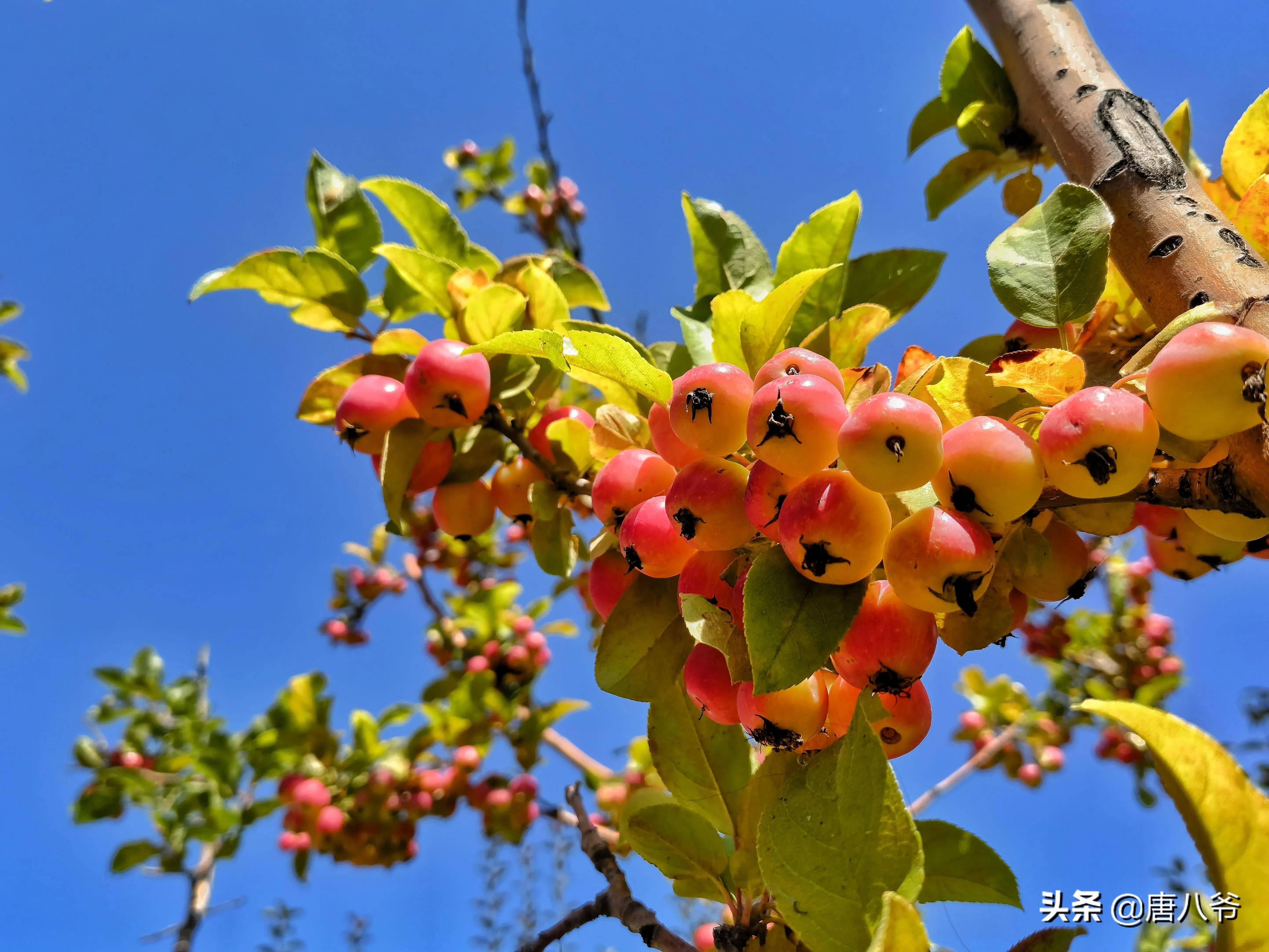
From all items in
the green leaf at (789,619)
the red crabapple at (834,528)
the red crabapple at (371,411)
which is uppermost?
the red crabapple at (371,411)

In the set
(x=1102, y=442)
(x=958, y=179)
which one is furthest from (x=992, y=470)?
(x=958, y=179)

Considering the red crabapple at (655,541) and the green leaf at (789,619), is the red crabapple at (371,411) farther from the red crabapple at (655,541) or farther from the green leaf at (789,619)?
the green leaf at (789,619)

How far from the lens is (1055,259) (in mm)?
804

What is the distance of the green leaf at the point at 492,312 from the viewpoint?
47.4 inches

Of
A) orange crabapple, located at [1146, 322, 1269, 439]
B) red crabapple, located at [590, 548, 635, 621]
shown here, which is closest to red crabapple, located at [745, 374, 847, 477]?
orange crabapple, located at [1146, 322, 1269, 439]

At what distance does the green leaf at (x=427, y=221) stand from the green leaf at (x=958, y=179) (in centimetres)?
87

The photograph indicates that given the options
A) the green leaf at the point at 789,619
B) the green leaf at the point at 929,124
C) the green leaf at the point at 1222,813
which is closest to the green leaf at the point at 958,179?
the green leaf at the point at 929,124

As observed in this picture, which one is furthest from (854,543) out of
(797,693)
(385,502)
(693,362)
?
(385,502)

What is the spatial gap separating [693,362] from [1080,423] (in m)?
0.65

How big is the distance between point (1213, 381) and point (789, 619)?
0.37 meters

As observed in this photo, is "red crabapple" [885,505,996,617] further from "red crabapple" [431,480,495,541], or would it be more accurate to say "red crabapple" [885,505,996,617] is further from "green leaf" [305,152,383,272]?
"green leaf" [305,152,383,272]

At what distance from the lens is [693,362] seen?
1.17 m

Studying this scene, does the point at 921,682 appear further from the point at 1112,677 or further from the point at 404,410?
the point at 1112,677

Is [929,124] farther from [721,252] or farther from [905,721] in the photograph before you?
[905,721]
